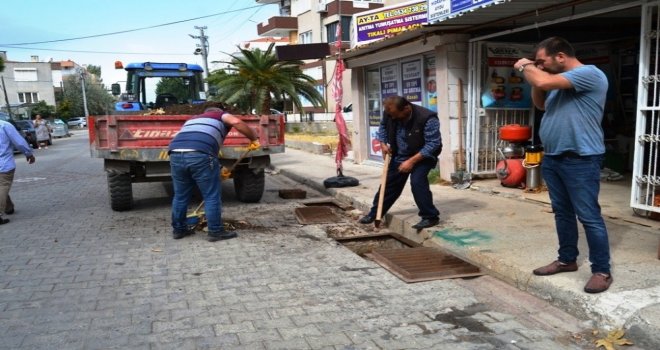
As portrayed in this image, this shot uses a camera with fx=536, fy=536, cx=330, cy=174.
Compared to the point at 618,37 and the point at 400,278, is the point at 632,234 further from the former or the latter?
the point at 618,37

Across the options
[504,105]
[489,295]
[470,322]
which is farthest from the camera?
[504,105]

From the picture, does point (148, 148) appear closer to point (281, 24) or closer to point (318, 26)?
point (318, 26)

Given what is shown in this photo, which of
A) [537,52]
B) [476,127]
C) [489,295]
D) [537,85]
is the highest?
[537,52]

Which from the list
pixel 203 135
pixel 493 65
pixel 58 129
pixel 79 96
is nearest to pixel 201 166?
pixel 203 135

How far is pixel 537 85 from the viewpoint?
3646 mm

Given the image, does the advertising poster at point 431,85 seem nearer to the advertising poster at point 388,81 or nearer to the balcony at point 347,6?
the advertising poster at point 388,81

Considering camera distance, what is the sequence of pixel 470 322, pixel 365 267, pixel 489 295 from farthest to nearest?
pixel 365 267
pixel 489 295
pixel 470 322

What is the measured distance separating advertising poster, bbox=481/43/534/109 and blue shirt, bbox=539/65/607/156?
4792 millimetres

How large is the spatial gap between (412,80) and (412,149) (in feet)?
14.4

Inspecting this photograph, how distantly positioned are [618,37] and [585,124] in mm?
6229

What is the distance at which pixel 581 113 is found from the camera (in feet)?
12.3

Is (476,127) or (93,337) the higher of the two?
(476,127)

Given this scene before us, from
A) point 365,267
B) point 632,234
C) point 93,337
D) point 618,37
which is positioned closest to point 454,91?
point 618,37

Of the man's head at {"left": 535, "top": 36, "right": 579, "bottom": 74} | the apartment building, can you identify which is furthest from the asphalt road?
the apartment building
